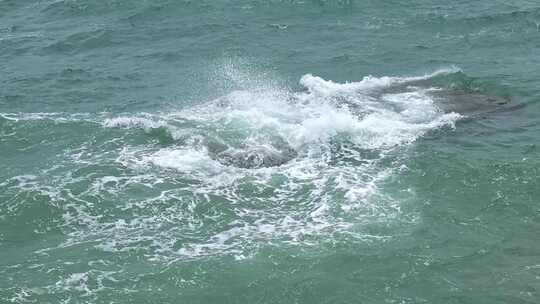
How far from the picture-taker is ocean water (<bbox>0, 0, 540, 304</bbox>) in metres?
24.9

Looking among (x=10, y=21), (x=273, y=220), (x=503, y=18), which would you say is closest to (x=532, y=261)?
(x=273, y=220)

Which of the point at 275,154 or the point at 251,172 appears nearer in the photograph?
the point at 251,172

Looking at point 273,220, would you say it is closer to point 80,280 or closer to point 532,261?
point 80,280

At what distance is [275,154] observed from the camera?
1284 inches

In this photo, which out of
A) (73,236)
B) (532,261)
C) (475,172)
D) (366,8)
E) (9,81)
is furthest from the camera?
(366,8)

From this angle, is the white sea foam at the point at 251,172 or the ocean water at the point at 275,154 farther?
the white sea foam at the point at 251,172

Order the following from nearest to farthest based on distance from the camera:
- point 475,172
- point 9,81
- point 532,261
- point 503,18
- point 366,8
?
point 532,261, point 475,172, point 9,81, point 503,18, point 366,8

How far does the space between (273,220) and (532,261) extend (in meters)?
9.41

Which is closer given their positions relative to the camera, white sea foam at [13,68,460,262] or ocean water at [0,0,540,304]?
ocean water at [0,0,540,304]

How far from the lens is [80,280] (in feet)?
81.8

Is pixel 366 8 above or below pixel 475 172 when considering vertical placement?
above

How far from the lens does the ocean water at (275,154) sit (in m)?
24.9

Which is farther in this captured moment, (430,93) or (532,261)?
(430,93)

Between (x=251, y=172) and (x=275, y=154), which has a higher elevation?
(x=275, y=154)
